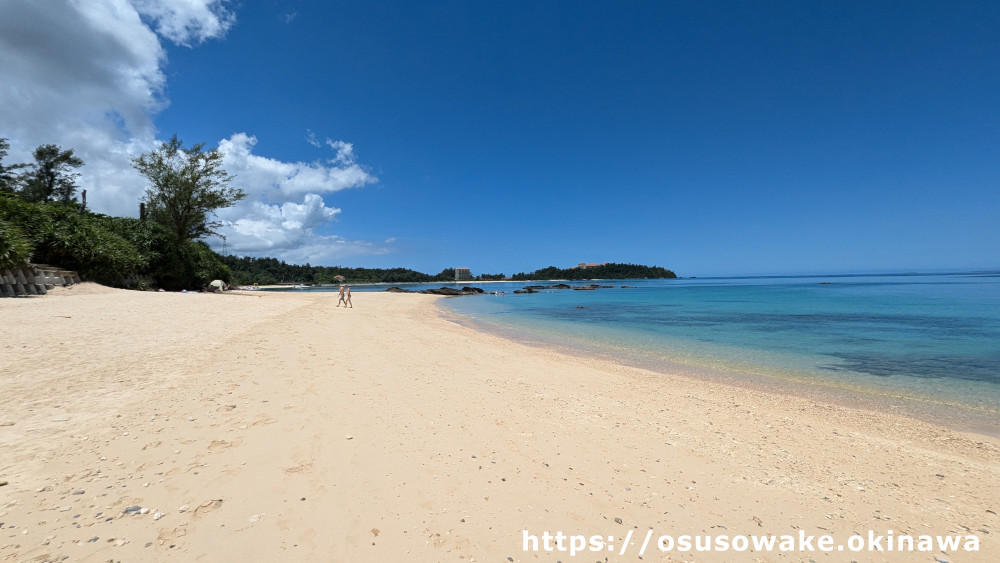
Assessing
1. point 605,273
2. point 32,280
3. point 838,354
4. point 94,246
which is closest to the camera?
point 838,354

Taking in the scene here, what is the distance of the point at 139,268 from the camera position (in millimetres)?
21078

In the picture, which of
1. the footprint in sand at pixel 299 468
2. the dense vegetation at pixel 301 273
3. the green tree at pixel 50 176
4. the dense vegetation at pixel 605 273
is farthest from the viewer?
the dense vegetation at pixel 605 273

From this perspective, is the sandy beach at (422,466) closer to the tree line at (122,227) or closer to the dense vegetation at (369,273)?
the tree line at (122,227)

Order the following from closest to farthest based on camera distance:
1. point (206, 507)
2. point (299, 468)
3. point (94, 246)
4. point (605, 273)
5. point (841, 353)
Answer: point (206, 507)
point (299, 468)
point (841, 353)
point (94, 246)
point (605, 273)

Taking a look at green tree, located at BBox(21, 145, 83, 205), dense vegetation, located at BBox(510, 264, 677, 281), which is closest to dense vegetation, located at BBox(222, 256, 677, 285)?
dense vegetation, located at BBox(510, 264, 677, 281)

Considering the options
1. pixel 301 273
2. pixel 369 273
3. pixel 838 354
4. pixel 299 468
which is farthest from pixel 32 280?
pixel 369 273

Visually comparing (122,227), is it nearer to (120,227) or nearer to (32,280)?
(120,227)

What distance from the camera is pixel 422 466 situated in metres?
3.43

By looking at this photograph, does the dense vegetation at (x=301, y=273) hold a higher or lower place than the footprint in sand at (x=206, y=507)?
higher

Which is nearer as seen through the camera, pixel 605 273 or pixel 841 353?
pixel 841 353

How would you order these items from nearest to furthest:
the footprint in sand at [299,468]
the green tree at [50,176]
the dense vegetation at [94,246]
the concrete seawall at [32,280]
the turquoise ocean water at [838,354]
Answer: the footprint in sand at [299,468]
the turquoise ocean water at [838,354]
the concrete seawall at [32,280]
the dense vegetation at [94,246]
the green tree at [50,176]

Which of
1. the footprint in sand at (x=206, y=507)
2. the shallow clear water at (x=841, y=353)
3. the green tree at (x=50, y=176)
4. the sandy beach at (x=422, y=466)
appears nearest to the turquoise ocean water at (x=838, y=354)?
the shallow clear water at (x=841, y=353)

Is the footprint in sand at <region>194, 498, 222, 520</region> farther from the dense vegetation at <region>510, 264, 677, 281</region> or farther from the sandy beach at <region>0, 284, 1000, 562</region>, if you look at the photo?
the dense vegetation at <region>510, 264, 677, 281</region>

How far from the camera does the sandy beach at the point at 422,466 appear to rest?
247 centimetres
